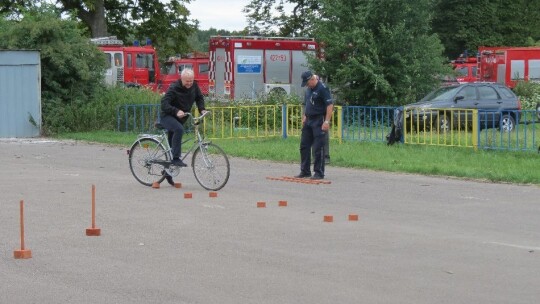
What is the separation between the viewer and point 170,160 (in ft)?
50.2

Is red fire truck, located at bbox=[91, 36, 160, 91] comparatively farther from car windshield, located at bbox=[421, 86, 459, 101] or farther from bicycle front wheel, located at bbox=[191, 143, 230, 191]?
bicycle front wheel, located at bbox=[191, 143, 230, 191]

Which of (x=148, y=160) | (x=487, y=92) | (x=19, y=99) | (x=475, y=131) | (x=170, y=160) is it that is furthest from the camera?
(x=487, y=92)

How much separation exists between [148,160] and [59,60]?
39.1 feet

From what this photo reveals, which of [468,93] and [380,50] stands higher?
[380,50]

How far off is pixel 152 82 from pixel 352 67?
40.8 feet

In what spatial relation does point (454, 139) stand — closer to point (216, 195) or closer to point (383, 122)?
point (383, 122)

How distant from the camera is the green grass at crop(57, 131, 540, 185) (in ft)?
56.9

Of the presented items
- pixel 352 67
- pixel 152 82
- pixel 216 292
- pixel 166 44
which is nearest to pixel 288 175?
pixel 216 292

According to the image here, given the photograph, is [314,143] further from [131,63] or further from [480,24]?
[480,24]

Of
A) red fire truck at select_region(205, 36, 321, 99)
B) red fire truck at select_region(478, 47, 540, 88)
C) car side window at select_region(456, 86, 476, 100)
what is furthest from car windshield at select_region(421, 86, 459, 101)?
red fire truck at select_region(478, 47, 540, 88)

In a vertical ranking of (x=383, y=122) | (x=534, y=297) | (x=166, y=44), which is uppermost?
(x=166, y=44)

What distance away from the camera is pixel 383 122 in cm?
2334

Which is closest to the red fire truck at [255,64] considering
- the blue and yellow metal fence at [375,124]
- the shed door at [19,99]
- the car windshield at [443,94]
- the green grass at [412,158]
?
the car windshield at [443,94]

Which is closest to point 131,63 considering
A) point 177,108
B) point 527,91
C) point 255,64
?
point 255,64
